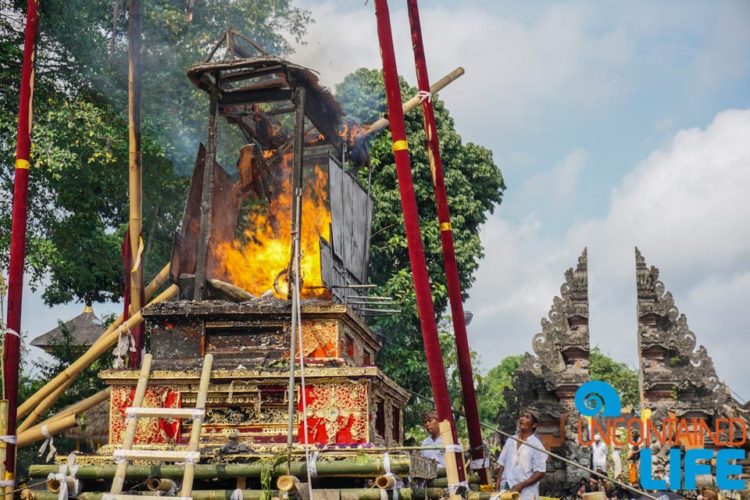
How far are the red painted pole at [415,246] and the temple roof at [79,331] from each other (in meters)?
22.3

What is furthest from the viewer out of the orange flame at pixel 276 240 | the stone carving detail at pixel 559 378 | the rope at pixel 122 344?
the stone carving detail at pixel 559 378

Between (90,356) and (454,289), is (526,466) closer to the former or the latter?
(454,289)

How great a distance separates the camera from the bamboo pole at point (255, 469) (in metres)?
8.88

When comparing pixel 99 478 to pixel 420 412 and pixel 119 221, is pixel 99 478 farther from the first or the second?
pixel 420 412

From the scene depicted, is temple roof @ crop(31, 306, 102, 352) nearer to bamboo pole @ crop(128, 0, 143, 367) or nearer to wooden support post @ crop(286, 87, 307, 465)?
bamboo pole @ crop(128, 0, 143, 367)

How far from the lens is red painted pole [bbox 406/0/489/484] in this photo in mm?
11633

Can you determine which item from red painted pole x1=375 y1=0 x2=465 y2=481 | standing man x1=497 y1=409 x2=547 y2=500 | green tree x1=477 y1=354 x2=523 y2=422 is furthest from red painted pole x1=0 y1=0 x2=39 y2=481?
green tree x1=477 y1=354 x2=523 y2=422

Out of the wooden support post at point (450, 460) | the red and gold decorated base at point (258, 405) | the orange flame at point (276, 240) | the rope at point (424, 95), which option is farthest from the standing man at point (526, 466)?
the rope at point (424, 95)

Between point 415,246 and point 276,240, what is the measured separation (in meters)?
3.53

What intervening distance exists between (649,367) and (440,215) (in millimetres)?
14868

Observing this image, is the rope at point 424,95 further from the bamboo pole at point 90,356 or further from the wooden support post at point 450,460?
the wooden support post at point 450,460

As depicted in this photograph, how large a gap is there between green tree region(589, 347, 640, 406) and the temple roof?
106ft

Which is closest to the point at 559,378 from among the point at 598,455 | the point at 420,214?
the point at 598,455

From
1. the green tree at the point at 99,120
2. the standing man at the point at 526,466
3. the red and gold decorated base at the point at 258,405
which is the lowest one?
the standing man at the point at 526,466
